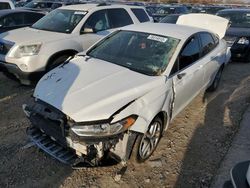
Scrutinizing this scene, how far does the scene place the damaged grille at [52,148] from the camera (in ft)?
11.1

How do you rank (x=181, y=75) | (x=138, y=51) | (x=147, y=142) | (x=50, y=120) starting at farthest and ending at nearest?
(x=138, y=51) < (x=181, y=75) < (x=147, y=142) < (x=50, y=120)

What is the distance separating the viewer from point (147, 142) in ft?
12.7

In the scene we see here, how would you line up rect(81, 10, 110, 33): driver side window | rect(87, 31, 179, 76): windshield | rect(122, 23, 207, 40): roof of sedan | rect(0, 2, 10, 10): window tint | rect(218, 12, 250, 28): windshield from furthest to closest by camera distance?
rect(0, 2, 10, 10): window tint → rect(218, 12, 250, 28): windshield → rect(81, 10, 110, 33): driver side window → rect(122, 23, 207, 40): roof of sedan → rect(87, 31, 179, 76): windshield

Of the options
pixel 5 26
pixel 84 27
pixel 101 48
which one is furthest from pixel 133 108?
pixel 5 26

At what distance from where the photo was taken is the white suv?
19.6ft

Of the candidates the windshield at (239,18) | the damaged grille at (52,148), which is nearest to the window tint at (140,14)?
the windshield at (239,18)

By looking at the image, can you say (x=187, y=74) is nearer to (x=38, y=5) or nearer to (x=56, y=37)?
(x=56, y=37)

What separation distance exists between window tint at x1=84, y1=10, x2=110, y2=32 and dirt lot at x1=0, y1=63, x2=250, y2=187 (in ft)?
7.55

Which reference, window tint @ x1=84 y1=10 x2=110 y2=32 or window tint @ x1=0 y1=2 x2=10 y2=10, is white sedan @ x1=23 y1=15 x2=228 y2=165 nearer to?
window tint @ x1=84 y1=10 x2=110 y2=32

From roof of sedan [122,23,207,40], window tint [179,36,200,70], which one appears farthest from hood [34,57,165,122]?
roof of sedan [122,23,207,40]

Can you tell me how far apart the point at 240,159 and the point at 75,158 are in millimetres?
2329

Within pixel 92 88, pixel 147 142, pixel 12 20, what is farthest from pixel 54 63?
pixel 12 20

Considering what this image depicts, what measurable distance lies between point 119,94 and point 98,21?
4.17 meters

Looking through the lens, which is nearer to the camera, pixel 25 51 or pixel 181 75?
pixel 181 75
